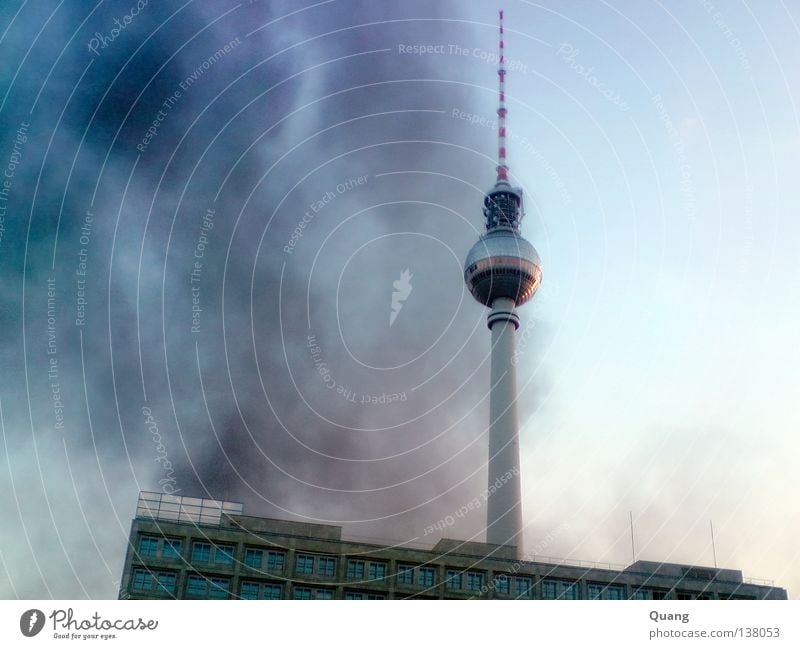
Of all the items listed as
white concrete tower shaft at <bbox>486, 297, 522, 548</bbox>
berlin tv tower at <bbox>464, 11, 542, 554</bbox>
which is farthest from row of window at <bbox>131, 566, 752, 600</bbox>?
berlin tv tower at <bbox>464, 11, 542, 554</bbox>

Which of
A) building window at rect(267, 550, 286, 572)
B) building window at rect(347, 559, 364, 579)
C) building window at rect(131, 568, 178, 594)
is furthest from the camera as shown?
building window at rect(347, 559, 364, 579)

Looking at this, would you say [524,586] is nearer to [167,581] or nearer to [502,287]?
[167,581]

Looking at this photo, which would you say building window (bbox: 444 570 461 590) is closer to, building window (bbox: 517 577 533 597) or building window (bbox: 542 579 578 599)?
building window (bbox: 517 577 533 597)

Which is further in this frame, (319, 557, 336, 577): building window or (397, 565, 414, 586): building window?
(397, 565, 414, 586): building window

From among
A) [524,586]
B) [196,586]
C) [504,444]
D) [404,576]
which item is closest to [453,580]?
[404,576]

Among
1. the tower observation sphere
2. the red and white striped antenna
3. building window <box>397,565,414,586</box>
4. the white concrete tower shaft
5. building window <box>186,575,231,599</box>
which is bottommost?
building window <box>186,575,231,599</box>
